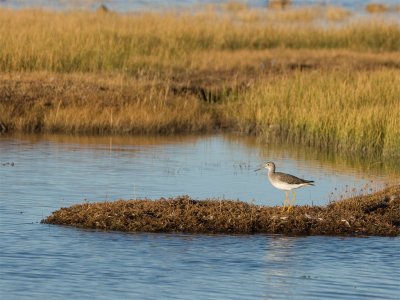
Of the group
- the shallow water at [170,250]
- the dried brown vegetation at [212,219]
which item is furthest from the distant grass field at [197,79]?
the dried brown vegetation at [212,219]

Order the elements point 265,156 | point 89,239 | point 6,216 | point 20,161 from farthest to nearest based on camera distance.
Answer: point 265,156 < point 20,161 < point 6,216 < point 89,239

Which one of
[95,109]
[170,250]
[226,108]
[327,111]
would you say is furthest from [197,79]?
[170,250]

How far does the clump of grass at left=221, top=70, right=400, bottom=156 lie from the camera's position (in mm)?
21109

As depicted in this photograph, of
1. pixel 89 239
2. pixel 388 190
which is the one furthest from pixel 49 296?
pixel 388 190

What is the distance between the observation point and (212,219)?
1355 cm

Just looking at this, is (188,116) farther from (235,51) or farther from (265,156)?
(235,51)

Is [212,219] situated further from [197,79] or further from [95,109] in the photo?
[197,79]

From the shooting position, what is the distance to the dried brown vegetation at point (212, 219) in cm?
1350

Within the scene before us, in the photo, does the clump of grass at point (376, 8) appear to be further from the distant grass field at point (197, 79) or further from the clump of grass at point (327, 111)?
the clump of grass at point (327, 111)

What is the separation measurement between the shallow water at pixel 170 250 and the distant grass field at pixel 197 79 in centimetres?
327

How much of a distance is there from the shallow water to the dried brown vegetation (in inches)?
8.8

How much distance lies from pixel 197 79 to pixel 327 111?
602cm

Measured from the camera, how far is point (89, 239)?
42.7 feet

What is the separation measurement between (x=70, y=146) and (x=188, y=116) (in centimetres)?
357
